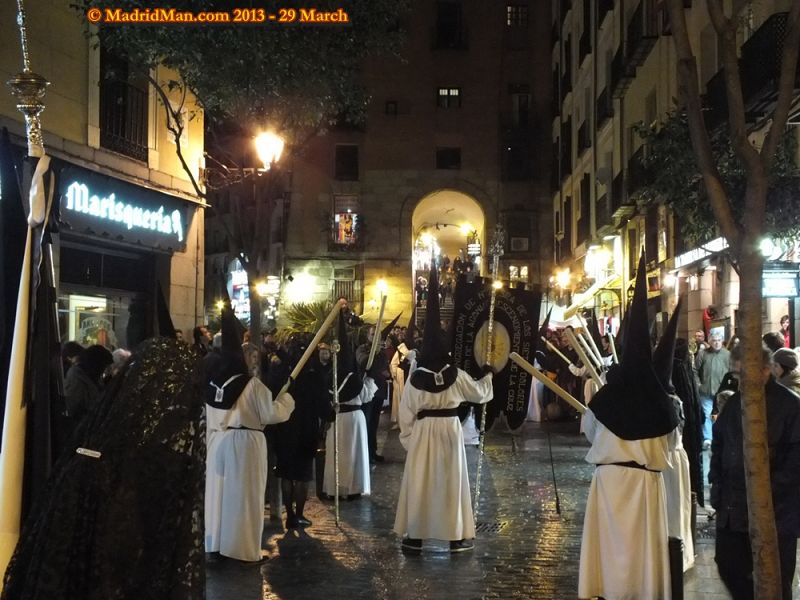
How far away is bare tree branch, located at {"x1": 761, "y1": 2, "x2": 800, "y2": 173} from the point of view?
5.50 meters

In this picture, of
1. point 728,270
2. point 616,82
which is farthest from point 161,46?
point 616,82

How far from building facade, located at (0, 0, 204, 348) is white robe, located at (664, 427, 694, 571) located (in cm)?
976

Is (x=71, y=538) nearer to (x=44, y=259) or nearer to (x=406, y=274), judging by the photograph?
(x=44, y=259)

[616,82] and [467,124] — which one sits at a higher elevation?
[467,124]

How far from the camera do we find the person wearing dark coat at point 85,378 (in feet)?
25.7

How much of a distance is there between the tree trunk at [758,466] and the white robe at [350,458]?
717 centimetres

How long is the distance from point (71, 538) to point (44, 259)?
1354mm

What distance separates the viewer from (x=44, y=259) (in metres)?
3.64

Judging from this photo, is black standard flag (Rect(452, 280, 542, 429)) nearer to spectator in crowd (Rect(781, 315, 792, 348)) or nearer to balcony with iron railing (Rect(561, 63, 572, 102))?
spectator in crowd (Rect(781, 315, 792, 348))

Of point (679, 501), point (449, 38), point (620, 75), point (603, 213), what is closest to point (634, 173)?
point (620, 75)

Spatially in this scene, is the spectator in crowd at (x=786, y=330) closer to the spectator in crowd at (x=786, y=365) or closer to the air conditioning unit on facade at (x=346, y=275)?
the spectator in crowd at (x=786, y=365)

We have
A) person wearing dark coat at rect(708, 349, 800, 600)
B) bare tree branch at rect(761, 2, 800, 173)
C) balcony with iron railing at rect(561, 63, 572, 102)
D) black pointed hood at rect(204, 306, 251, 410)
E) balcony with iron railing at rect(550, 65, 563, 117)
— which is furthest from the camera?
balcony with iron railing at rect(550, 65, 563, 117)

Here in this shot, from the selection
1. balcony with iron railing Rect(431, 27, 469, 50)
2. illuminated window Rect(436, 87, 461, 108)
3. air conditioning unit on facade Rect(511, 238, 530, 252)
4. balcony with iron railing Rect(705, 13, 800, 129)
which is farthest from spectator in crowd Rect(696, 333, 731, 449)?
balcony with iron railing Rect(431, 27, 469, 50)

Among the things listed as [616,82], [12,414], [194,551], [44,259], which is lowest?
[194,551]
